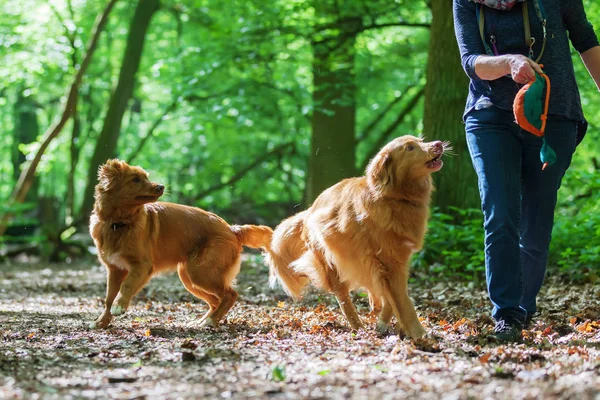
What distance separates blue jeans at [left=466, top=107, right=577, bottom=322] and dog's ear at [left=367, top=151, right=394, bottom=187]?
0.61 meters

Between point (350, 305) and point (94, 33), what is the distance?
1176 centimetres

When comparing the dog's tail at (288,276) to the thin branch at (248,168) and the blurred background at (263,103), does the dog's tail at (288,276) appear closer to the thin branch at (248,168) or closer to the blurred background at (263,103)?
the blurred background at (263,103)

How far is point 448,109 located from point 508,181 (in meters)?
4.59

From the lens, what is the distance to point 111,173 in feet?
21.5

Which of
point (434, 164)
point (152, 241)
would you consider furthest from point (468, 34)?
point (152, 241)

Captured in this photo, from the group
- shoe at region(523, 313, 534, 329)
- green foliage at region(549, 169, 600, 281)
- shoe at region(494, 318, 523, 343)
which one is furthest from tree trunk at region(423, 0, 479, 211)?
shoe at region(494, 318, 523, 343)

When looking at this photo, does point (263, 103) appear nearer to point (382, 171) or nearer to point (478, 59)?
point (382, 171)

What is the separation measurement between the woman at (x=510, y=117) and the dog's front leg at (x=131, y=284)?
3.14 m

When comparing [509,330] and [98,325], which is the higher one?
[509,330]

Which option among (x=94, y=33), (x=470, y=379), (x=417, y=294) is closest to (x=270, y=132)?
(x=94, y=33)

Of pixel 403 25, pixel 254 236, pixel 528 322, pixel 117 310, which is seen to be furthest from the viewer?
pixel 403 25

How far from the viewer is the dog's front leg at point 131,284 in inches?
242

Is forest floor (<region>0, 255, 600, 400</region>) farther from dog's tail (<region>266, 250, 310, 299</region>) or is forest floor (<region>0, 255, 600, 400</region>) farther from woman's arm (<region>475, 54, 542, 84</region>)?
woman's arm (<region>475, 54, 542, 84</region>)

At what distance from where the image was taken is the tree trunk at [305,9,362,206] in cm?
1300
